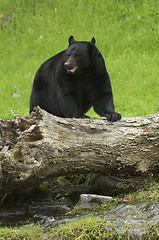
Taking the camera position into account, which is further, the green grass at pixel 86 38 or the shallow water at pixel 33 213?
the green grass at pixel 86 38

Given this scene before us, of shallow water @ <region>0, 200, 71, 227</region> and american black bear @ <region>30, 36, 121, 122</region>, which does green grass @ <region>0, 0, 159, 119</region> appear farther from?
shallow water @ <region>0, 200, 71, 227</region>

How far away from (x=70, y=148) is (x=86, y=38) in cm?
1268

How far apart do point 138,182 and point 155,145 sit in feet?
1.69

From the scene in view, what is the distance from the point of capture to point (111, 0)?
17.9 metres

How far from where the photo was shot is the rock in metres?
4.13

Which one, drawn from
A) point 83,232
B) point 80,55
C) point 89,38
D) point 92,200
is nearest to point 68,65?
point 80,55

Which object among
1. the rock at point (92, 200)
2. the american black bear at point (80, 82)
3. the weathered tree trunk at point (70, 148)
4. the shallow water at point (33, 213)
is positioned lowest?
the shallow water at point (33, 213)

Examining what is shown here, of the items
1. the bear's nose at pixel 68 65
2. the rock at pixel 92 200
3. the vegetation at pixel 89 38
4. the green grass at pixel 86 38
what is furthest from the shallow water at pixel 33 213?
the green grass at pixel 86 38

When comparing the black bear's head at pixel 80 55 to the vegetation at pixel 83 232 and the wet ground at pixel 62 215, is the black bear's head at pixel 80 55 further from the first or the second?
the vegetation at pixel 83 232

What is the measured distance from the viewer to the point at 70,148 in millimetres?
4074

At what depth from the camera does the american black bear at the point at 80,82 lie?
203 inches

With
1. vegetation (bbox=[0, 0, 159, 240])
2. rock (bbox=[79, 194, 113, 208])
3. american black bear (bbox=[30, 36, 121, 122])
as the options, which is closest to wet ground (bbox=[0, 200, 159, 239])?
rock (bbox=[79, 194, 113, 208])

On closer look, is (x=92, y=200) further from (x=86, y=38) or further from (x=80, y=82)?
(x=86, y=38)

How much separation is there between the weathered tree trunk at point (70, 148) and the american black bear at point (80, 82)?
697 mm
